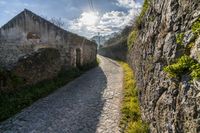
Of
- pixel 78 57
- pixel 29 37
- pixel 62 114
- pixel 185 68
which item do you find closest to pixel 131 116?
pixel 62 114

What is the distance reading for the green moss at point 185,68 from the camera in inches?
139

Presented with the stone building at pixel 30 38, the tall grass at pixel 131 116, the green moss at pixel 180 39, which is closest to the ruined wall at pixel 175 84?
the green moss at pixel 180 39

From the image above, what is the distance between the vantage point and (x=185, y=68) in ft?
13.1

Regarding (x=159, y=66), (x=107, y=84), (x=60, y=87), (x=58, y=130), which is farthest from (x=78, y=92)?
(x=159, y=66)

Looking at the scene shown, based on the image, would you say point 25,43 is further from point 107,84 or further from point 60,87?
point 107,84

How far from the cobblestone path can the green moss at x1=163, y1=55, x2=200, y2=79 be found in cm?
365

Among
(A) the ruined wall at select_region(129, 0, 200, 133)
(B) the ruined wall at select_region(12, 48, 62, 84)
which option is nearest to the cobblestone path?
(B) the ruined wall at select_region(12, 48, 62, 84)

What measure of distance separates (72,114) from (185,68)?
5487 mm

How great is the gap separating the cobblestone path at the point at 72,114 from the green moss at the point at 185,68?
12.0 feet

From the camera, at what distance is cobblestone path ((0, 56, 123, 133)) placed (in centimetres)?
746

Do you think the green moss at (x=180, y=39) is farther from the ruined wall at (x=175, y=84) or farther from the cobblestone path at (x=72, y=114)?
the cobblestone path at (x=72, y=114)

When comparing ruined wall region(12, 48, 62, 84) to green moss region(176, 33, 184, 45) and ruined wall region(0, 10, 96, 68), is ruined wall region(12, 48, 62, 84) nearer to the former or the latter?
ruined wall region(0, 10, 96, 68)

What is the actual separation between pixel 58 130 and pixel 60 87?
5941mm

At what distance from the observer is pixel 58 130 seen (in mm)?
7324
